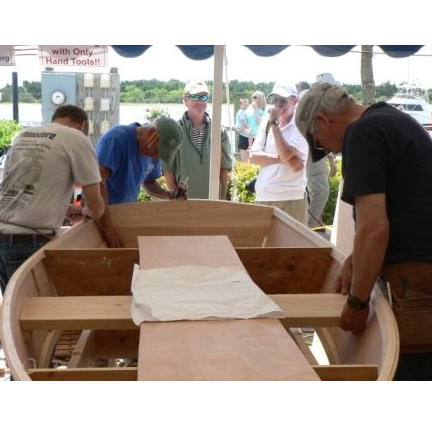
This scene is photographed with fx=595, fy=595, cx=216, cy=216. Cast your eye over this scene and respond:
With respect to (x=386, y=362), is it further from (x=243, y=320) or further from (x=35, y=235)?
(x=35, y=235)

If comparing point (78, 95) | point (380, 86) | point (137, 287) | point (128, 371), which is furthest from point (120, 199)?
point (380, 86)

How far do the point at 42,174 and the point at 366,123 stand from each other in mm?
2009

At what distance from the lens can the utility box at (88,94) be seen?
29.0ft

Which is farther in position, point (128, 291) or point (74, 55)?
point (74, 55)

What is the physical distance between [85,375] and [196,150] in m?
4.33

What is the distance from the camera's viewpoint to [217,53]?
220 inches

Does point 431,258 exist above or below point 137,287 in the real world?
above

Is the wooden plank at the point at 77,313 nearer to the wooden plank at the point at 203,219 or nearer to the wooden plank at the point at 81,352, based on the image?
the wooden plank at the point at 81,352

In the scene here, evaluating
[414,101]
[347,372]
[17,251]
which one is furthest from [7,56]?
[414,101]

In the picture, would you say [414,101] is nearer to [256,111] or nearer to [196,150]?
[256,111]

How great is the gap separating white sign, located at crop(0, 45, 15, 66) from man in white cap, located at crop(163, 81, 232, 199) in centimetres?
183

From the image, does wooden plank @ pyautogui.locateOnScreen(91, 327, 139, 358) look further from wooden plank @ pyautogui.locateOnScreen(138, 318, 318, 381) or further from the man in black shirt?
the man in black shirt

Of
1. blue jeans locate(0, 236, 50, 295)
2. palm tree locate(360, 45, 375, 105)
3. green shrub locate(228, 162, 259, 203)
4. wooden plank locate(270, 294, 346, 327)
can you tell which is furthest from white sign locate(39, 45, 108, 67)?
palm tree locate(360, 45, 375, 105)
